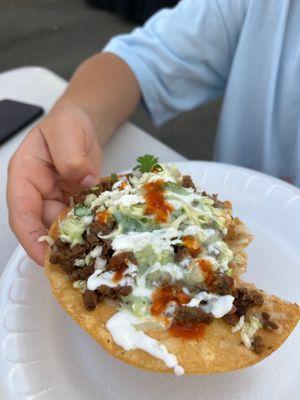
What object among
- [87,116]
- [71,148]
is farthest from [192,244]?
[87,116]

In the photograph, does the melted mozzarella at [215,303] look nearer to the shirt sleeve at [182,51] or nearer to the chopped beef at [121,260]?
the chopped beef at [121,260]

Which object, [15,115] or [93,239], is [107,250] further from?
[15,115]

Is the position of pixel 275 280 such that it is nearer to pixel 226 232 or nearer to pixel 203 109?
pixel 226 232

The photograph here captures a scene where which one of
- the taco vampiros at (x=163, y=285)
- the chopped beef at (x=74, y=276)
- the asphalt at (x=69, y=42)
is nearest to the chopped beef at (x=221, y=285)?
the taco vampiros at (x=163, y=285)

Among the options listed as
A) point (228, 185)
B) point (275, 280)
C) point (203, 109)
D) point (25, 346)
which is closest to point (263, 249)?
point (275, 280)

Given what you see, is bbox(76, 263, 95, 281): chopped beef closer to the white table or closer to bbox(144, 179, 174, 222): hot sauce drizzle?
bbox(144, 179, 174, 222): hot sauce drizzle

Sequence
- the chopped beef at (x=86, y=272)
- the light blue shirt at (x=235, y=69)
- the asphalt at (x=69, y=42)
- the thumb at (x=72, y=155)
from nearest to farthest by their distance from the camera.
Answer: the chopped beef at (x=86, y=272), the thumb at (x=72, y=155), the light blue shirt at (x=235, y=69), the asphalt at (x=69, y=42)

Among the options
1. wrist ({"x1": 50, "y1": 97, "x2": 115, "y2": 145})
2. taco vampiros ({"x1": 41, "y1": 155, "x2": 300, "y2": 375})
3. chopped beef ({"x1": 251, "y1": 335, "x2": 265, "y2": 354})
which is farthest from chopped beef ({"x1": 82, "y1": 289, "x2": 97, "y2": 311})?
wrist ({"x1": 50, "y1": 97, "x2": 115, "y2": 145})
